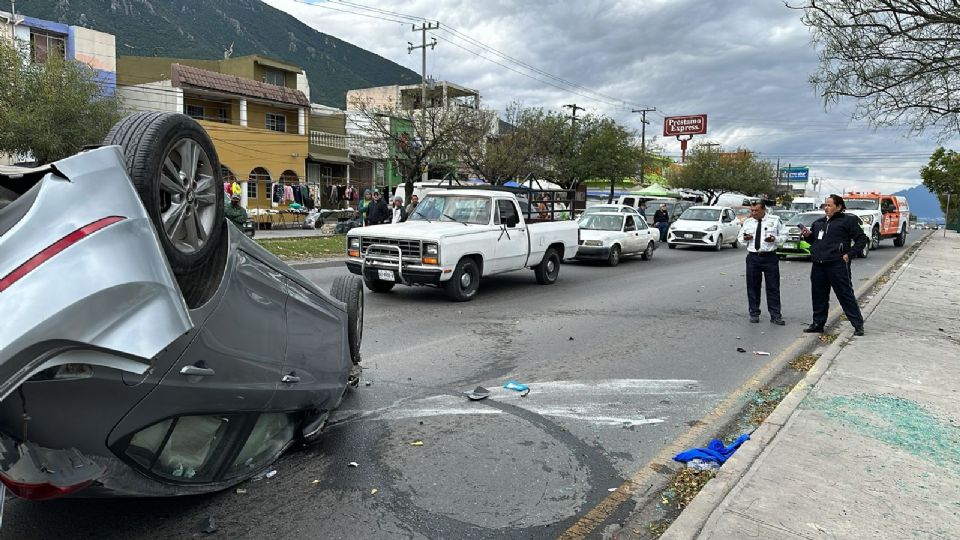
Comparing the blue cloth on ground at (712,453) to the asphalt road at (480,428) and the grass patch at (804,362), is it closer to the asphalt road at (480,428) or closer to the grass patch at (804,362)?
the asphalt road at (480,428)

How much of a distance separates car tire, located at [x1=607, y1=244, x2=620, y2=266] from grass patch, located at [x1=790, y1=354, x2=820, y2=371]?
32.5 ft

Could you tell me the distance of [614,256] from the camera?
17438mm

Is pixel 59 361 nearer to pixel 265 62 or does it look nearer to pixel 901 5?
pixel 901 5

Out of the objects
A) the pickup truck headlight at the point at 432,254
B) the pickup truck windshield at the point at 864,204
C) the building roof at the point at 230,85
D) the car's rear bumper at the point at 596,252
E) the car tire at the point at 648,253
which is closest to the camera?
the pickup truck headlight at the point at 432,254

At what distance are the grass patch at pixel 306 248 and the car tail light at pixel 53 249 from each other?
13.6m

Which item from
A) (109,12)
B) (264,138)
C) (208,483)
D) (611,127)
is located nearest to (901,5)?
(208,483)

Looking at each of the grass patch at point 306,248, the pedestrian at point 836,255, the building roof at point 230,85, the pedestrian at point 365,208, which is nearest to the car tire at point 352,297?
the pedestrian at point 836,255

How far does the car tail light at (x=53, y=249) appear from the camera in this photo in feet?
5.65

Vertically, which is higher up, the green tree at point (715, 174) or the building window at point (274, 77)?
the building window at point (274, 77)

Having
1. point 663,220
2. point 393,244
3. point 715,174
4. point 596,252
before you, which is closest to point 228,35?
point 715,174

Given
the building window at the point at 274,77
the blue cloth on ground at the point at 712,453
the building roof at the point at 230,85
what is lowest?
the blue cloth on ground at the point at 712,453

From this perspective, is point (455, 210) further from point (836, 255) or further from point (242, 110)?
point (242, 110)

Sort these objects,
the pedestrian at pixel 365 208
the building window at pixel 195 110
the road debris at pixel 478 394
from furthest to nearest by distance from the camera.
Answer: the building window at pixel 195 110 < the pedestrian at pixel 365 208 < the road debris at pixel 478 394

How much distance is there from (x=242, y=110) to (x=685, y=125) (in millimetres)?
48366
